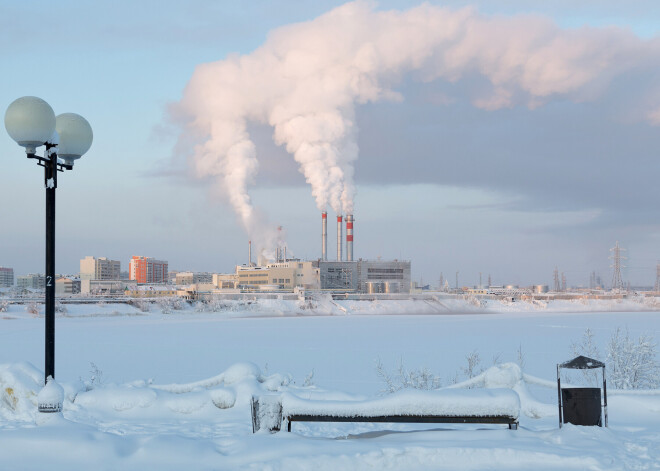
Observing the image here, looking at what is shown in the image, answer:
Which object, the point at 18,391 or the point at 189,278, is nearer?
the point at 18,391

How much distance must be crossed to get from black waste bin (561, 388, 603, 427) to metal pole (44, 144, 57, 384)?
6.09 meters

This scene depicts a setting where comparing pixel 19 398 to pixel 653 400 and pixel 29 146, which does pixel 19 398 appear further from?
pixel 653 400

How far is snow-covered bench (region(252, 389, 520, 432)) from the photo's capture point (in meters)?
6.51

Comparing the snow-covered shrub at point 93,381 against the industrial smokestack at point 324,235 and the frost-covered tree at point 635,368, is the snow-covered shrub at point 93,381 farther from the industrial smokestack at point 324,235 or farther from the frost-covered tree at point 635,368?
the industrial smokestack at point 324,235

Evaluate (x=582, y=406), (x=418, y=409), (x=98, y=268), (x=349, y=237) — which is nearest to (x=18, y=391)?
(x=418, y=409)

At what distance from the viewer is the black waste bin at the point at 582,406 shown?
6.79 metres

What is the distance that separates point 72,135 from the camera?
9.22 meters

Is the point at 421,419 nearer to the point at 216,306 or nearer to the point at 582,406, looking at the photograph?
the point at 582,406

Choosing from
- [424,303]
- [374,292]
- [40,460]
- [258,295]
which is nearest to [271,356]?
[40,460]

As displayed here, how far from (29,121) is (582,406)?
7422 mm

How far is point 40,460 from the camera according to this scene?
572 cm

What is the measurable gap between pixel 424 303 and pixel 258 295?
89.0 ft

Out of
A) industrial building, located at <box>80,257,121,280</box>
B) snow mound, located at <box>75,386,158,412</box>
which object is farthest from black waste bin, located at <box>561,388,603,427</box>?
industrial building, located at <box>80,257,121,280</box>

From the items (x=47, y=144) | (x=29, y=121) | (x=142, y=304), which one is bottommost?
(x=142, y=304)
